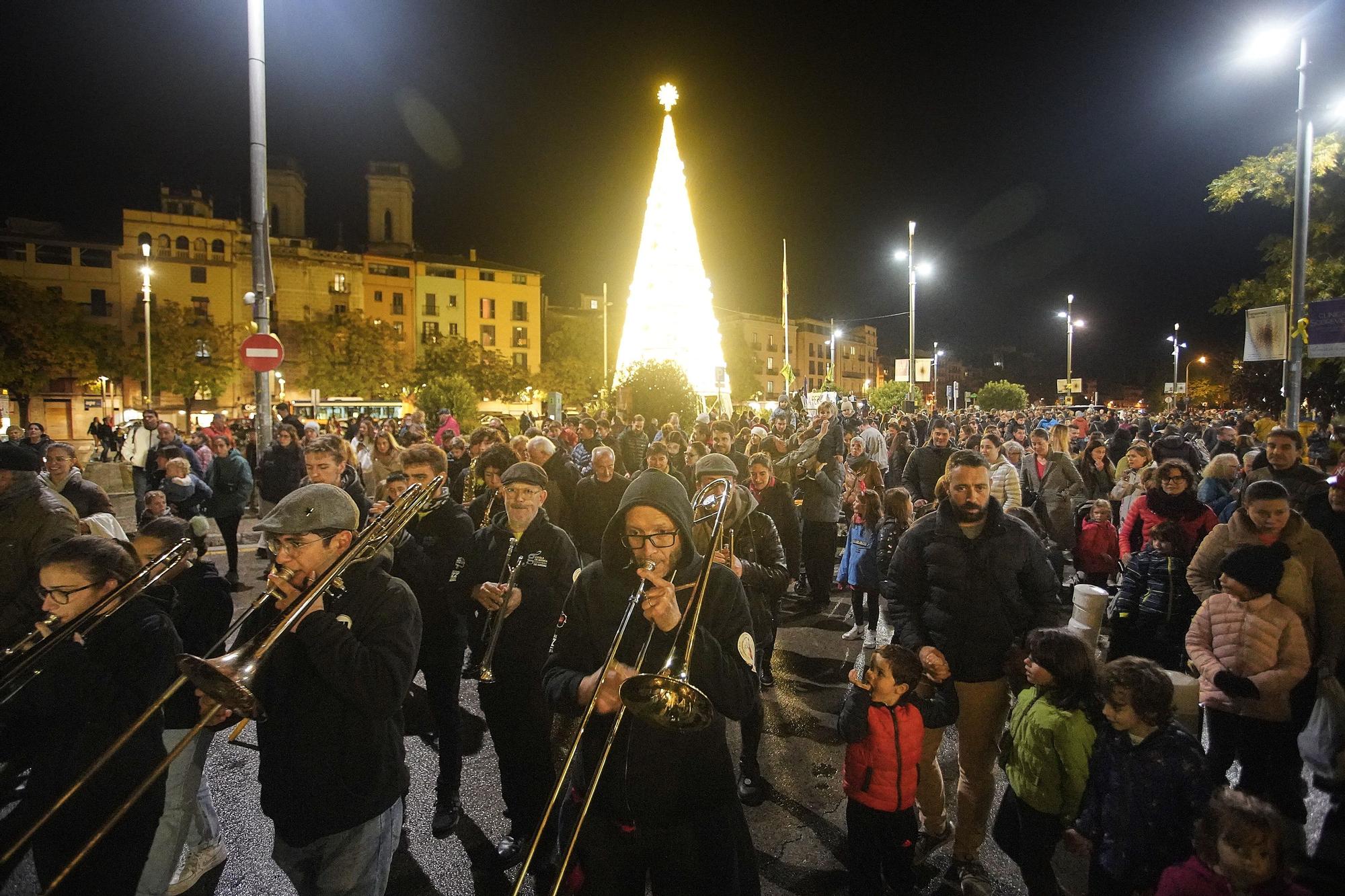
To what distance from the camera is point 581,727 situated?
217 cm

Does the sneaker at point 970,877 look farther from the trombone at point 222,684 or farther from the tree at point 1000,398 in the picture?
the tree at point 1000,398

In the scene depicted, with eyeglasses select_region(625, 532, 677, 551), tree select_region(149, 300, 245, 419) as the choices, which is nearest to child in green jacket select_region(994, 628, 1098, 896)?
eyeglasses select_region(625, 532, 677, 551)

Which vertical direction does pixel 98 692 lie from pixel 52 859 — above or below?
above

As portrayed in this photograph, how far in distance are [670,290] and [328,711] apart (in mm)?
25816

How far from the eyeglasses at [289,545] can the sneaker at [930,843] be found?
3.51m

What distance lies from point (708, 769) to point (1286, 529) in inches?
155

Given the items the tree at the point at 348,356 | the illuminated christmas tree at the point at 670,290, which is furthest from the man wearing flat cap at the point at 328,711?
the tree at the point at 348,356

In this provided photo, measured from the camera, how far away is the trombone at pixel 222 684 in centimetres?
175

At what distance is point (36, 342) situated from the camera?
1636 inches

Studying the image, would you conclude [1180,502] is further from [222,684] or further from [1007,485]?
[222,684]

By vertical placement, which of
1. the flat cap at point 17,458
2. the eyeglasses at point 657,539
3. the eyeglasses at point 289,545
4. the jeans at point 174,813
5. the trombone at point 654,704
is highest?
the flat cap at point 17,458

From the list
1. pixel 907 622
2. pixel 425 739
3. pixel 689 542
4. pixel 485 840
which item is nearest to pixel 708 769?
pixel 689 542

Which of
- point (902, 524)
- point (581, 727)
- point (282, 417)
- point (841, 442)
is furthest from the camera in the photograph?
point (282, 417)

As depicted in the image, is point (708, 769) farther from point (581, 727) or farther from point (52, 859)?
point (52, 859)
